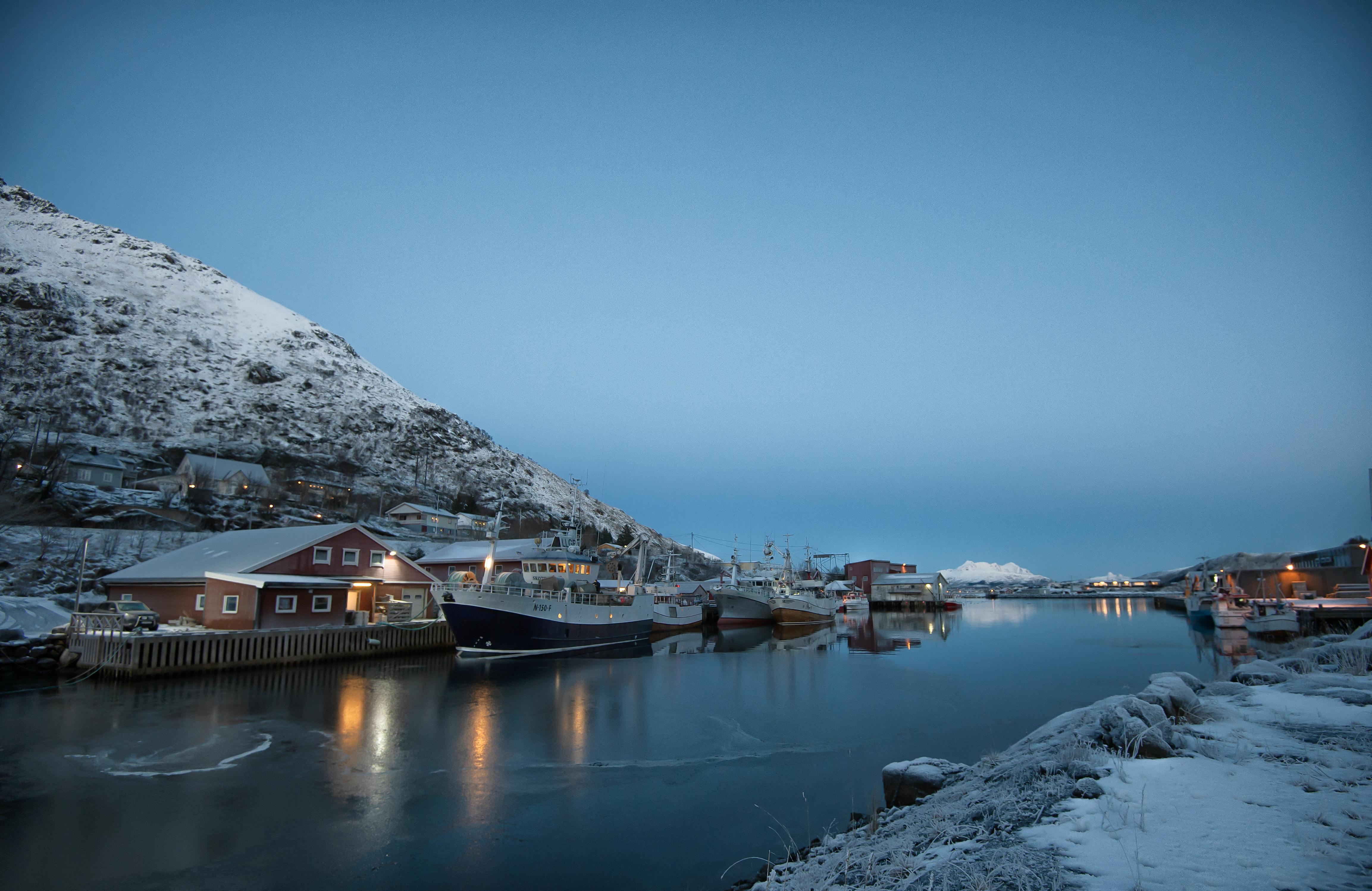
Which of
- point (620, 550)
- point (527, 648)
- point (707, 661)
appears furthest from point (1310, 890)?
point (620, 550)

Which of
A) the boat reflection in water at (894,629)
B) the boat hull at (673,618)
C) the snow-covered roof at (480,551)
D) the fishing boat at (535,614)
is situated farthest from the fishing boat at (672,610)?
the boat reflection in water at (894,629)

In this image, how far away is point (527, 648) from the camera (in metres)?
38.8

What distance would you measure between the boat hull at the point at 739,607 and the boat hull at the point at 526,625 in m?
20.5

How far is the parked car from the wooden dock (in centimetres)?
57

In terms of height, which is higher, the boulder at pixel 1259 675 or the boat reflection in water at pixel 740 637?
the boulder at pixel 1259 675

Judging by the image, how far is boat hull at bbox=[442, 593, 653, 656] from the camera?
3666 cm

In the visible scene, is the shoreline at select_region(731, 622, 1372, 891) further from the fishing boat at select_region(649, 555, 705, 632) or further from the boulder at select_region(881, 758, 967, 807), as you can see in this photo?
the fishing boat at select_region(649, 555, 705, 632)

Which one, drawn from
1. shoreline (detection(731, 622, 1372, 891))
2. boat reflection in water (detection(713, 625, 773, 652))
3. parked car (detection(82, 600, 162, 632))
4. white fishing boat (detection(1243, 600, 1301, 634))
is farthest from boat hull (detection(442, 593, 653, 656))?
white fishing boat (detection(1243, 600, 1301, 634))

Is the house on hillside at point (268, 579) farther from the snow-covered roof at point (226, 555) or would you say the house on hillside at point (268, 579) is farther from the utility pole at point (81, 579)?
the utility pole at point (81, 579)

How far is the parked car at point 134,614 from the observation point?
28.4 meters

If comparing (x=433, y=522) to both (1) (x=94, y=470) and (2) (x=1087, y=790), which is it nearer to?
(1) (x=94, y=470)

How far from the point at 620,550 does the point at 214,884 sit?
66.3 meters

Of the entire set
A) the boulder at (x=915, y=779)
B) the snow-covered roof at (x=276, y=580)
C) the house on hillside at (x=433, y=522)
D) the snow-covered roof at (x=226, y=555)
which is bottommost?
the boulder at (x=915, y=779)

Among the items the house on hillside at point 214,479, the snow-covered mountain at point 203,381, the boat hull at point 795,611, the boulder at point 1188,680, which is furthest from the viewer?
the snow-covered mountain at point 203,381
